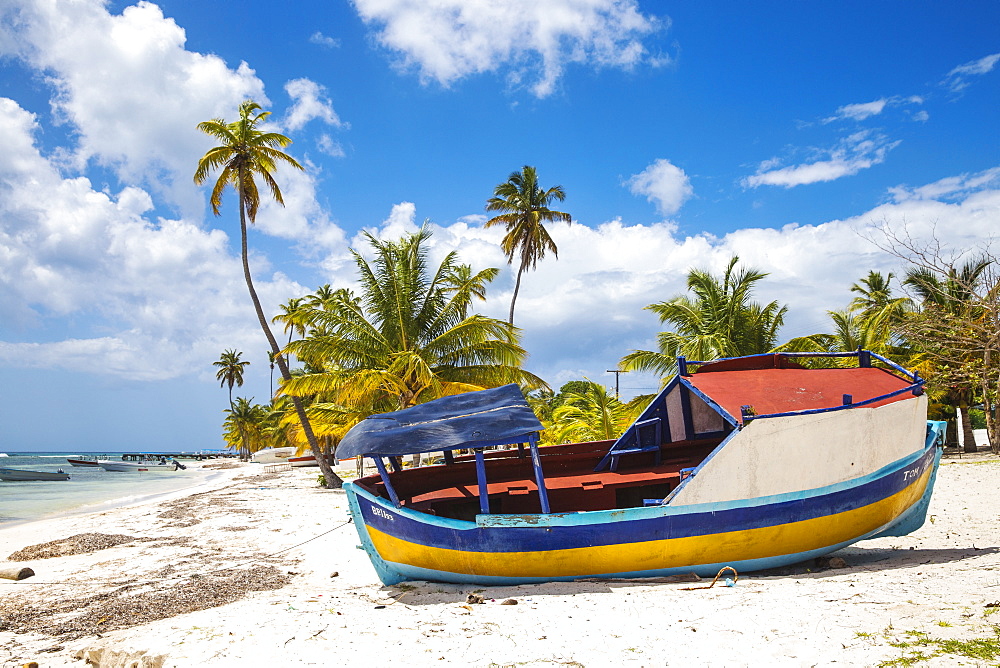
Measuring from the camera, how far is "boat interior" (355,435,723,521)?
775 centimetres

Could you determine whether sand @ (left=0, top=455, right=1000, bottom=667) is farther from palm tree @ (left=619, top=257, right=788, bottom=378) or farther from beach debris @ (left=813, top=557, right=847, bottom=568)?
palm tree @ (left=619, top=257, right=788, bottom=378)

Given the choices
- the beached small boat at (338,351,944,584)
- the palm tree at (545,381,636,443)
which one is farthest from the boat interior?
the palm tree at (545,381,636,443)

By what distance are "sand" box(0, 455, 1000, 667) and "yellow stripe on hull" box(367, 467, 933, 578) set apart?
0.64ft

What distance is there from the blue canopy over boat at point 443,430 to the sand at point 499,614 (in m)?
1.54

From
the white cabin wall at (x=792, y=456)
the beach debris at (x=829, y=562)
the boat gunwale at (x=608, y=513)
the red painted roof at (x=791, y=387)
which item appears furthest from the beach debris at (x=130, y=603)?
the beach debris at (x=829, y=562)

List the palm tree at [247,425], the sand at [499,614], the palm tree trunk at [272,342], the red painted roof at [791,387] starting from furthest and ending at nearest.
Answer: the palm tree at [247,425], the palm tree trunk at [272,342], the red painted roof at [791,387], the sand at [499,614]

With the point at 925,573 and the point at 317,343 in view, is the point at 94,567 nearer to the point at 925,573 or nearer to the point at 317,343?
Answer: the point at 317,343

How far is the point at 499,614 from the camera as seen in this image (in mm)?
5434

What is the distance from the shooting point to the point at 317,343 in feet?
56.4

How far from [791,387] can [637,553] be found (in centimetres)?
283

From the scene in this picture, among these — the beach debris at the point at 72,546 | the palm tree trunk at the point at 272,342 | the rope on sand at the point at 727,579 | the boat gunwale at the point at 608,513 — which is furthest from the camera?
the palm tree trunk at the point at 272,342

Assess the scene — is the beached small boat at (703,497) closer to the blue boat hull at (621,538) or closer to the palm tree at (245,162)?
the blue boat hull at (621,538)

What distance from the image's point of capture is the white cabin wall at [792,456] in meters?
6.31

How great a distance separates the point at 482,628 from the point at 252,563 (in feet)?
18.9
